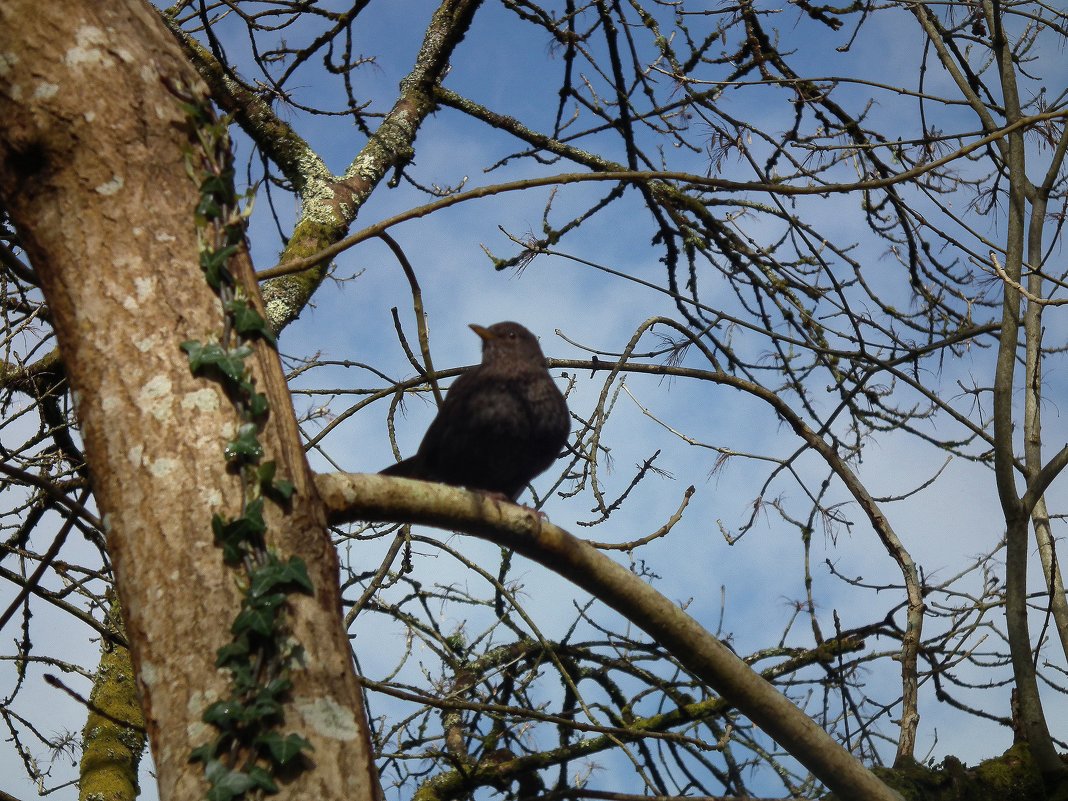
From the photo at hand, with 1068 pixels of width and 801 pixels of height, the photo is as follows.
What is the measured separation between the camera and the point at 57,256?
208cm

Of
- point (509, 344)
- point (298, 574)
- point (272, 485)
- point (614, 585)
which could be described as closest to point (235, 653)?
point (298, 574)

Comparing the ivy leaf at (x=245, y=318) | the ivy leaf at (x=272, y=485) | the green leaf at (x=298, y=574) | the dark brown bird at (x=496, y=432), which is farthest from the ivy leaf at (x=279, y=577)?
the dark brown bird at (x=496, y=432)

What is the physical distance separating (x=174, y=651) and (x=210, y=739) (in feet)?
0.57

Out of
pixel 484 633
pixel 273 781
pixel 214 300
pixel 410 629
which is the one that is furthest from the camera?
pixel 484 633

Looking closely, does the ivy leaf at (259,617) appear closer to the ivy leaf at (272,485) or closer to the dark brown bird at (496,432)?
the ivy leaf at (272,485)

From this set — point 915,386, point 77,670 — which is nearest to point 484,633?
point 77,670

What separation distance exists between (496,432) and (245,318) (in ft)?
5.64

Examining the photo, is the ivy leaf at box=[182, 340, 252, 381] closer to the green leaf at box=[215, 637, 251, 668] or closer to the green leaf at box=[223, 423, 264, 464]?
the green leaf at box=[223, 423, 264, 464]

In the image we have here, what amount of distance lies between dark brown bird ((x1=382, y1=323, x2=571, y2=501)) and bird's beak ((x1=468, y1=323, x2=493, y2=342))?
9.9 inches

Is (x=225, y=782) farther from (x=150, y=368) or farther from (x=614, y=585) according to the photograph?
(x=614, y=585)

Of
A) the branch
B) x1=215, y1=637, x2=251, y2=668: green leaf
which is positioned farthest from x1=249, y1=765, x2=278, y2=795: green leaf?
the branch

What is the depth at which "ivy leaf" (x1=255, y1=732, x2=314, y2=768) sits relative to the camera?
5.50ft

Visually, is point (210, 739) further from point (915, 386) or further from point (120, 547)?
point (915, 386)

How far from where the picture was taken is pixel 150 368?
1.96 m
